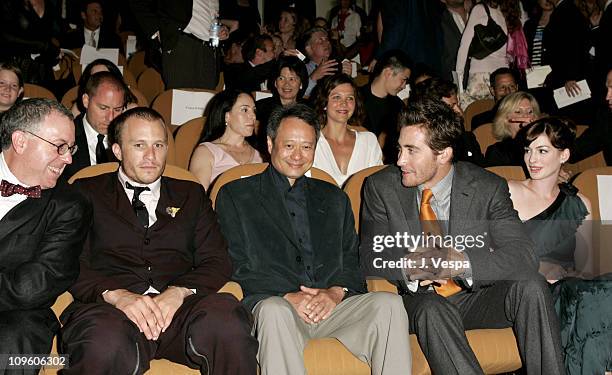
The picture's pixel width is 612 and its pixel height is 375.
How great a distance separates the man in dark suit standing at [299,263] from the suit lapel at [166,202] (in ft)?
0.62

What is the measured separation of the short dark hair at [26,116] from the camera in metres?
2.72

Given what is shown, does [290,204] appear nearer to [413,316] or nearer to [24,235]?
[413,316]

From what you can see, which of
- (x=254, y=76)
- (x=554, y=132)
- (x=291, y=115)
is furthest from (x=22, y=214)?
(x=254, y=76)

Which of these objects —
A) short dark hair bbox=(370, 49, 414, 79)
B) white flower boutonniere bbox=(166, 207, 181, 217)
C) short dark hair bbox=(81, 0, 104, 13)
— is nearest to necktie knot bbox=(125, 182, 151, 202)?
white flower boutonniere bbox=(166, 207, 181, 217)

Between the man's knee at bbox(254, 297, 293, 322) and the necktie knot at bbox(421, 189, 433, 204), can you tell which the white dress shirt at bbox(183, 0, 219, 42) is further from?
the man's knee at bbox(254, 297, 293, 322)

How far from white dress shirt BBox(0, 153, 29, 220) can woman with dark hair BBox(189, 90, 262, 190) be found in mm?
1501

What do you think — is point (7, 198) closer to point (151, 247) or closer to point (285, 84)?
point (151, 247)

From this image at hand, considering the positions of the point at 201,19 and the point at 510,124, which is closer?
the point at 510,124

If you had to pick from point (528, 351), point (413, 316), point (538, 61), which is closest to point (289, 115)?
point (413, 316)

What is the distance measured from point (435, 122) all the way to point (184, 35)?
2.95 metres

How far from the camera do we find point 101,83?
164 inches

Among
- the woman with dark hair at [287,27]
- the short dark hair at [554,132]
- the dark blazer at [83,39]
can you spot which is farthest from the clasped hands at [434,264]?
the dark blazer at [83,39]

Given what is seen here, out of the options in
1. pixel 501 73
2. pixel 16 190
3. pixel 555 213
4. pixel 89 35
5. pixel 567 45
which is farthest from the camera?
pixel 89 35

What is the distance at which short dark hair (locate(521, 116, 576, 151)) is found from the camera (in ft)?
11.7
